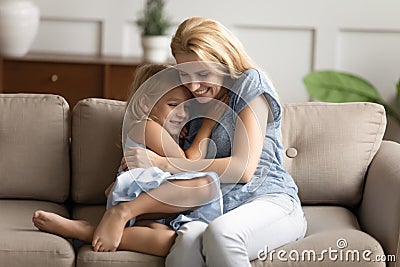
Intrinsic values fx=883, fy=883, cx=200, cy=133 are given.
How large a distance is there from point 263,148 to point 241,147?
0.14m

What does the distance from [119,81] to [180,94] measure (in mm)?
1624

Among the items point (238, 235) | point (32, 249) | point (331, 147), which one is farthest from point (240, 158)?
point (32, 249)

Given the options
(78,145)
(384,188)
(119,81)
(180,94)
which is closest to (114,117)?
(78,145)

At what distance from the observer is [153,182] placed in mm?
2443

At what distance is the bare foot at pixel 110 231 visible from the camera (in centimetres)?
238

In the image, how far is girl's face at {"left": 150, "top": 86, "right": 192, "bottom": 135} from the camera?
2596 mm

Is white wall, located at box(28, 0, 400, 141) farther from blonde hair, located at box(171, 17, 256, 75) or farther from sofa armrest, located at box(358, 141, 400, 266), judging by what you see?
blonde hair, located at box(171, 17, 256, 75)

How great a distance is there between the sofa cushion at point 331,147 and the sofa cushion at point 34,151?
28.4 inches

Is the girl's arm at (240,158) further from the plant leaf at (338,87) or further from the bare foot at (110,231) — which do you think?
the plant leaf at (338,87)

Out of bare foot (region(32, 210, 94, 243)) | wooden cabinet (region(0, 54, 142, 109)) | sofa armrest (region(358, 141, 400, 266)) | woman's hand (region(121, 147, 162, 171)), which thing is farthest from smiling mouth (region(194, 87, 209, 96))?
wooden cabinet (region(0, 54, 142, 109))

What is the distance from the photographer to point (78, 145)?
2824mm

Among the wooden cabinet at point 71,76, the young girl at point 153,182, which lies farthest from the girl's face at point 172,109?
the wooden cabinet at point 71,76

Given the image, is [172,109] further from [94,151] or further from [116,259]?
[116,259]

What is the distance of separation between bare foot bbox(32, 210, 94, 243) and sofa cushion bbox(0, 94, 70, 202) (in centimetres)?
33
